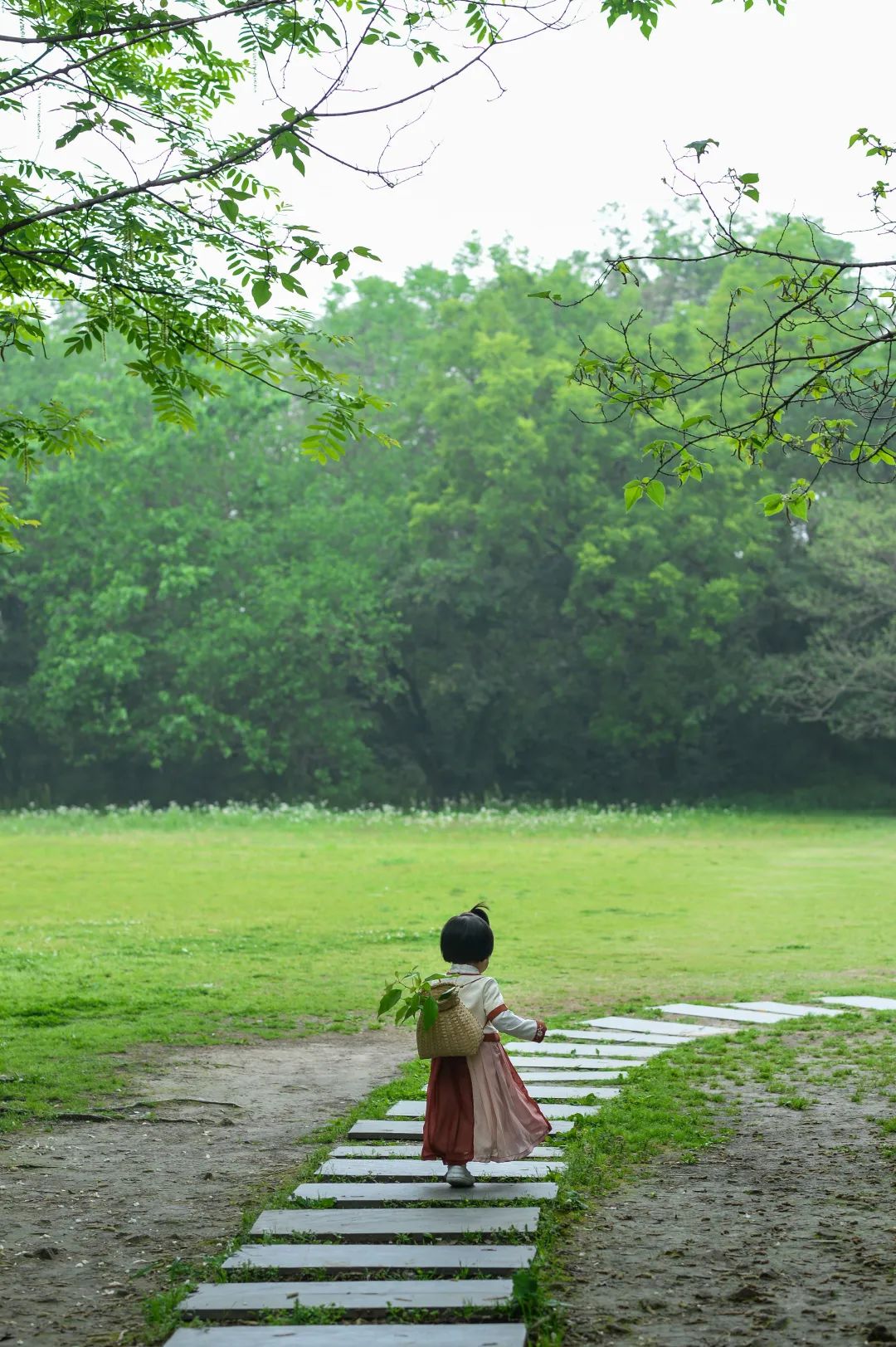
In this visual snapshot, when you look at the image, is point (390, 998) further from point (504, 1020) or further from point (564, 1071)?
point (564, 1071)

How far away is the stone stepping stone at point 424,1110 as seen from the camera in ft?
21.7

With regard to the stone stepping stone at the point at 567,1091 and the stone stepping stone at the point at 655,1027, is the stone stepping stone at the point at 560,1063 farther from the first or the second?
the stone stepping stone at the point at 655,1027

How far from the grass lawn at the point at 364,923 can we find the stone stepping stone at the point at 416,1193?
257 cm

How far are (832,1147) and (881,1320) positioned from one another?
7.48ft

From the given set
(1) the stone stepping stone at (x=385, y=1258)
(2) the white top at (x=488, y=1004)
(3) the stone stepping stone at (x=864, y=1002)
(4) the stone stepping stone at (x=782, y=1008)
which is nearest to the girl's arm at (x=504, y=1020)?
(2) the white top at (x=488, y=1004)

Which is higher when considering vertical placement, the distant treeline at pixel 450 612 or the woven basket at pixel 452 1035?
the distant treeline at pixel 450 612

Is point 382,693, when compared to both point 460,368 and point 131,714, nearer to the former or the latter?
point 131,714

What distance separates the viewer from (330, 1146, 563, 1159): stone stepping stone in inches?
230

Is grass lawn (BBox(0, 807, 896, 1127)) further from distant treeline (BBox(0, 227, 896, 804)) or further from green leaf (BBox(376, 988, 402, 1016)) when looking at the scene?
distant treeline (BBox(0, 227, 896, 804))

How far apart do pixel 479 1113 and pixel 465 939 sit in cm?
67

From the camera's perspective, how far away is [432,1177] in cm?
554

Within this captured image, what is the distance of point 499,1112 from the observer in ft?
17.9

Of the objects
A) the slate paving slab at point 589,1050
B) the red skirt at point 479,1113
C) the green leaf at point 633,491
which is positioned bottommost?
the slate paving slab at point 589,1050

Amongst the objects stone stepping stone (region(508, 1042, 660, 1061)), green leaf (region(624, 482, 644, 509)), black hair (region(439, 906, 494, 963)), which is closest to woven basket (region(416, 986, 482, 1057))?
black hair (region(439, 906, 494, 963))
